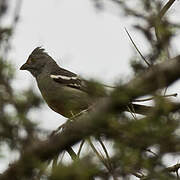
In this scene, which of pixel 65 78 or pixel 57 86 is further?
pixel 65 78

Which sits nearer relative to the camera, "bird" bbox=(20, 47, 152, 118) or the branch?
the branch

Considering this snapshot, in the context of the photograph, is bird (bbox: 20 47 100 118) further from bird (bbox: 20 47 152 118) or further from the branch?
the branch

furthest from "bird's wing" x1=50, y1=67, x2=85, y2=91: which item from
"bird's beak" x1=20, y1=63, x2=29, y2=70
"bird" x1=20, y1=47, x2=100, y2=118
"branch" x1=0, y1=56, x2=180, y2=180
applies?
"branch" x1=0, y1=56, x2=180, y2=180

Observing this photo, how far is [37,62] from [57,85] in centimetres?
102

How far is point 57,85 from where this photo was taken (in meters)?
8.38

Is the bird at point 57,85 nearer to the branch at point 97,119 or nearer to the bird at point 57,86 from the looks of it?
the bird at point 57,86

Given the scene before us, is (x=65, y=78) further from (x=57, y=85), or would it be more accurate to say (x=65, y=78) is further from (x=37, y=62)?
(x=37, y=62)

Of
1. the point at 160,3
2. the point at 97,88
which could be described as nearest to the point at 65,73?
the point at 160,3

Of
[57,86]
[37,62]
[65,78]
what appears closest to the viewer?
[57,86]

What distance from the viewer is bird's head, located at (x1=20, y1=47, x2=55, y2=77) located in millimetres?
9023

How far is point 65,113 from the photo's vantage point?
7.55m

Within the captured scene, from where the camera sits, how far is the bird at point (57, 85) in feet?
24.6

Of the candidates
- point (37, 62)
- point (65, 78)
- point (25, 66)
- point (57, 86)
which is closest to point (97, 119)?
point (57, 86)

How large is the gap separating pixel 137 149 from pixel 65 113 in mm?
4923
